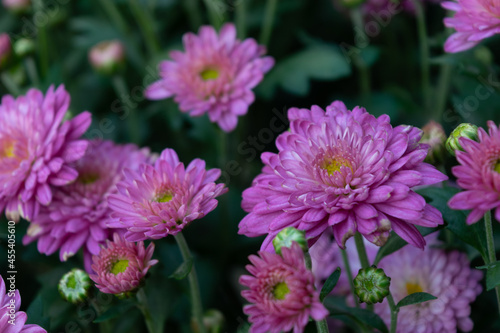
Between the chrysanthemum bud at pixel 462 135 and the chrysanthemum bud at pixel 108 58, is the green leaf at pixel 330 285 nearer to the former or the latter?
the chrysanthemum bud at pixel 462 135

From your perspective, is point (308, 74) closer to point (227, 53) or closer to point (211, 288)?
point (227, 53)

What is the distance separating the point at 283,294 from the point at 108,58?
67cm

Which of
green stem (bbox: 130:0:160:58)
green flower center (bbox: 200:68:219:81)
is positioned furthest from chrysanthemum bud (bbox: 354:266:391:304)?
green stem (bbox: 130:0:160:58)

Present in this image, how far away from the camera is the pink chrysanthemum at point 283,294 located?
1.69 feet

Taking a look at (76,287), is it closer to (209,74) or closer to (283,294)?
(283,294)

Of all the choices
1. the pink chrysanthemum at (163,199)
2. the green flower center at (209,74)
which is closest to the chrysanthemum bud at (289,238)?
the pink chrysanthemum at (163,199)

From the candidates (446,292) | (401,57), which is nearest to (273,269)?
(446,292)

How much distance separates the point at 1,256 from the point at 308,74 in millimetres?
609

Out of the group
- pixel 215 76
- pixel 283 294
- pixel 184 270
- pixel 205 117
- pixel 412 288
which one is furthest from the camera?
pixel 205 117

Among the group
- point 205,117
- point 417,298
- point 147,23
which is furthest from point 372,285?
point 147,23

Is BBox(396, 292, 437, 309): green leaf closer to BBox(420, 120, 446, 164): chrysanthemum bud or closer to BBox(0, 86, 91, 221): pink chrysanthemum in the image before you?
BBox(420, 120, 446, 164): chrysanthemum bud

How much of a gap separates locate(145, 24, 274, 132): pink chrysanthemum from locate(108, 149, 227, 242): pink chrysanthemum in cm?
23

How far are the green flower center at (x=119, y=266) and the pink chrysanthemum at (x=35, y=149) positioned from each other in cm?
15

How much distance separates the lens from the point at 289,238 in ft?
1.79
